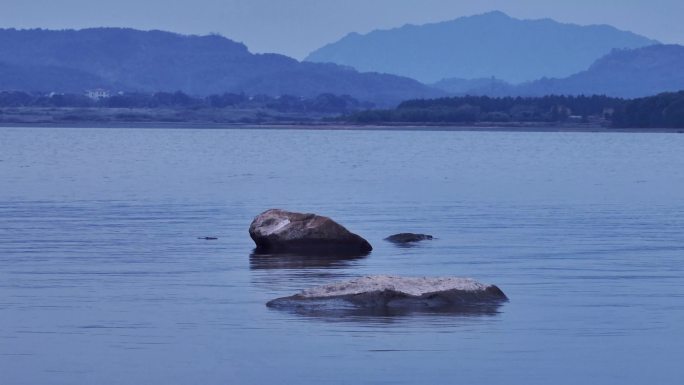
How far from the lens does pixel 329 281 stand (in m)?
26.3

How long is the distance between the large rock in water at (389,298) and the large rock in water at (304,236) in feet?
26.3

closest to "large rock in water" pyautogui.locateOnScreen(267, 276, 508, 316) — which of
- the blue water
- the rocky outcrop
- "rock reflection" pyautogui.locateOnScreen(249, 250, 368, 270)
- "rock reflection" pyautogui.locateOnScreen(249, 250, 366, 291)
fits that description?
the blue water

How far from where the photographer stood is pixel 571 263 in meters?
29.8

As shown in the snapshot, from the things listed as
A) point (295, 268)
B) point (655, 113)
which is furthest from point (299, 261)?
point (655, 113)

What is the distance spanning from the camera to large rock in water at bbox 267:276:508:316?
73.3ft

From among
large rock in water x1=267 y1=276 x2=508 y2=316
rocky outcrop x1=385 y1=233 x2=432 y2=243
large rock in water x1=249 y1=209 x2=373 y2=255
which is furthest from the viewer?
rocky outcrop x1=385 y1=233 x2=432 y2=243

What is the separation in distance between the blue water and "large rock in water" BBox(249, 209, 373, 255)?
66 centimetres

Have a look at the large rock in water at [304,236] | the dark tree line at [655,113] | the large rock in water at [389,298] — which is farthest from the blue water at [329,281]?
the dark tree line at [655,113]

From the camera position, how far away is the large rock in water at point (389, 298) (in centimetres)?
2233

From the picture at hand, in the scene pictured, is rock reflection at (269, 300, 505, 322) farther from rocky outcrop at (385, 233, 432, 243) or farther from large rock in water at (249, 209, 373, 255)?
rocky outcrop at (385, 233, 432, 243)

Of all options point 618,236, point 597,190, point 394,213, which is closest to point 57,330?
point 618,236

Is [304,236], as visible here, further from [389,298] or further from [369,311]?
[369,311]

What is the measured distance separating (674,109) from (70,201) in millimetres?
152432

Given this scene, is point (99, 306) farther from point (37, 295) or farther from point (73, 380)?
point (73, 380)
